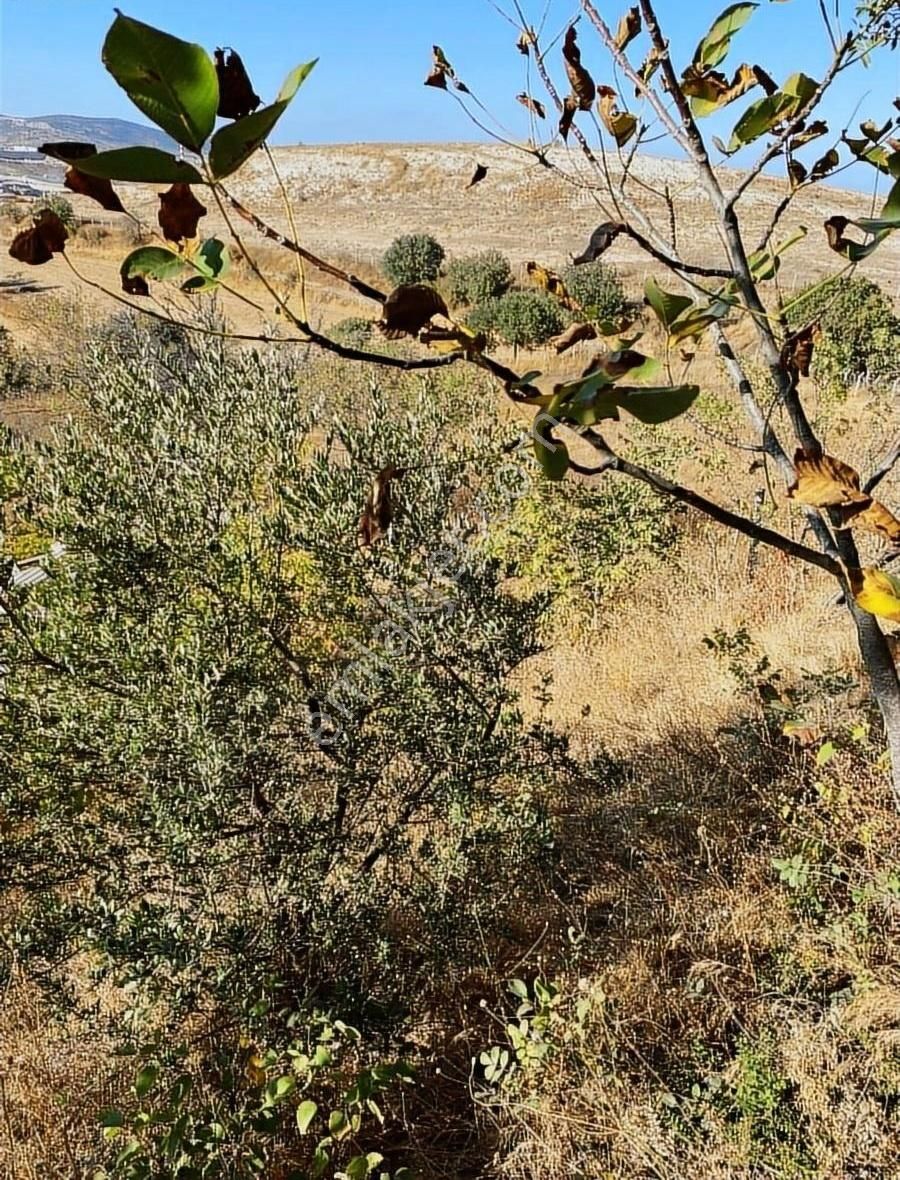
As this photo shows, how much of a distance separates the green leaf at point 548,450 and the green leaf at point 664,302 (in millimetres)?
155

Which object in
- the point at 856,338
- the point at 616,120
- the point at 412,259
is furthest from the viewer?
the point at 412,259

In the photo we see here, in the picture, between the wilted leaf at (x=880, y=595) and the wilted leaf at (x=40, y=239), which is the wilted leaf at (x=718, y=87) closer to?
the wilted leaf at (x=880, y=595)

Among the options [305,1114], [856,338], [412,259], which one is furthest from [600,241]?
[412,259]

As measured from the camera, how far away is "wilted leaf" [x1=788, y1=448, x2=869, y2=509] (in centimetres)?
62

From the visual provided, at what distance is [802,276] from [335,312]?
13.4 meters

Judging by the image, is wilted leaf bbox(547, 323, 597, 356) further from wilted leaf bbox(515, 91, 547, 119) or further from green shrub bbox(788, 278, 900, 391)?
green shrub bbox(788, 278, 900, 391)

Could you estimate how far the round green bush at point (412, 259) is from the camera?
26828 mm

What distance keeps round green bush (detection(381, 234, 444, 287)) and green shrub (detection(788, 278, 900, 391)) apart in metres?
16.1

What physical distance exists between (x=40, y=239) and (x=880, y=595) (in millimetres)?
724

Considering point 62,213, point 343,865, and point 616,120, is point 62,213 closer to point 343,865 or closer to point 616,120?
point 343,865

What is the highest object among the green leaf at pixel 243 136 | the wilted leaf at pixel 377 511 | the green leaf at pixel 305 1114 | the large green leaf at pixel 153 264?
the green leaf at pixel 243 136

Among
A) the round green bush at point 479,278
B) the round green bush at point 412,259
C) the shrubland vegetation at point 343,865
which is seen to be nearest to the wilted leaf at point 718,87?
the shrubland vegetation at point 343,865

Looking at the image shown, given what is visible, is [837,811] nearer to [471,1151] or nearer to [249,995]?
[471,1151]

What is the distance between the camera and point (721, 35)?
101 centimetres
